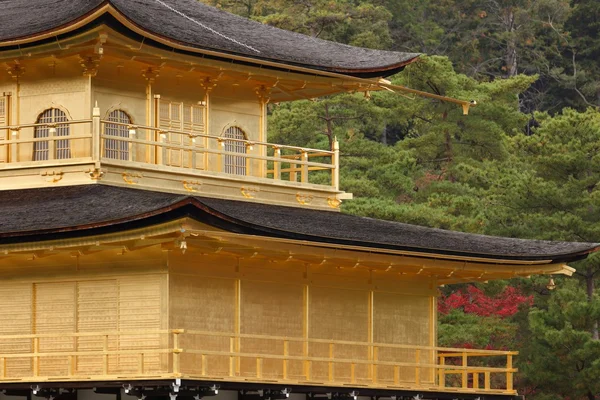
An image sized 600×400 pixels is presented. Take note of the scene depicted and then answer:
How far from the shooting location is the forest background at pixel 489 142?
61.2 meters

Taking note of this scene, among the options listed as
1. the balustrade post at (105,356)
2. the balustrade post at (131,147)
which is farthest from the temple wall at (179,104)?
the balustrade post at (105,356)

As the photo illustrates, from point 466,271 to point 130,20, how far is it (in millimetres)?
10387

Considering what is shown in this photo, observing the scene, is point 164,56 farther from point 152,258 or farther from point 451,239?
point 451,239

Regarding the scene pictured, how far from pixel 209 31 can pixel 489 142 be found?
39957 millimetres

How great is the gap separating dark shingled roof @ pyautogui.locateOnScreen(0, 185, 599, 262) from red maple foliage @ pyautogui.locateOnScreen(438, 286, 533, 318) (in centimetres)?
2295

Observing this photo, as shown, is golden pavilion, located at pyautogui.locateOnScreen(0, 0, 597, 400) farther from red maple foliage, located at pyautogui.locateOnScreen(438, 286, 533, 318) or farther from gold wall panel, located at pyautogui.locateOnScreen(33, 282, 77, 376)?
red maple foliage, located at pyautogui.locateOnScreen(438, 286, 533, 318)

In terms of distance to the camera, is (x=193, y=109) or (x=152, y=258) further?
(x=193, y=109)

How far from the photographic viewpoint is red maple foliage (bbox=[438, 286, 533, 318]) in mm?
65125

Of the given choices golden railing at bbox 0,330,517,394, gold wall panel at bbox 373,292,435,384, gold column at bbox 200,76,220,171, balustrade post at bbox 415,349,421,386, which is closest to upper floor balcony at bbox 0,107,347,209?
gold column at bbox 200,76,220,171

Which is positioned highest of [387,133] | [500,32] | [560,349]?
[500,32]

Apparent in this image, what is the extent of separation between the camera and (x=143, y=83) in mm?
40031

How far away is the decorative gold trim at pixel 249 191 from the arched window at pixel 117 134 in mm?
2757

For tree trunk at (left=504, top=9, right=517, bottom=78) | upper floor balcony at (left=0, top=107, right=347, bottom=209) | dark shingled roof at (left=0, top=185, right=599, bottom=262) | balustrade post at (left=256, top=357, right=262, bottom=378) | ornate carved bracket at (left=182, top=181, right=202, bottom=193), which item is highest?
tree trunk at (left=504, top=9, right=517, bottom=78)

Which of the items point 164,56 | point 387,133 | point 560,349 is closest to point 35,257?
point 164,56
